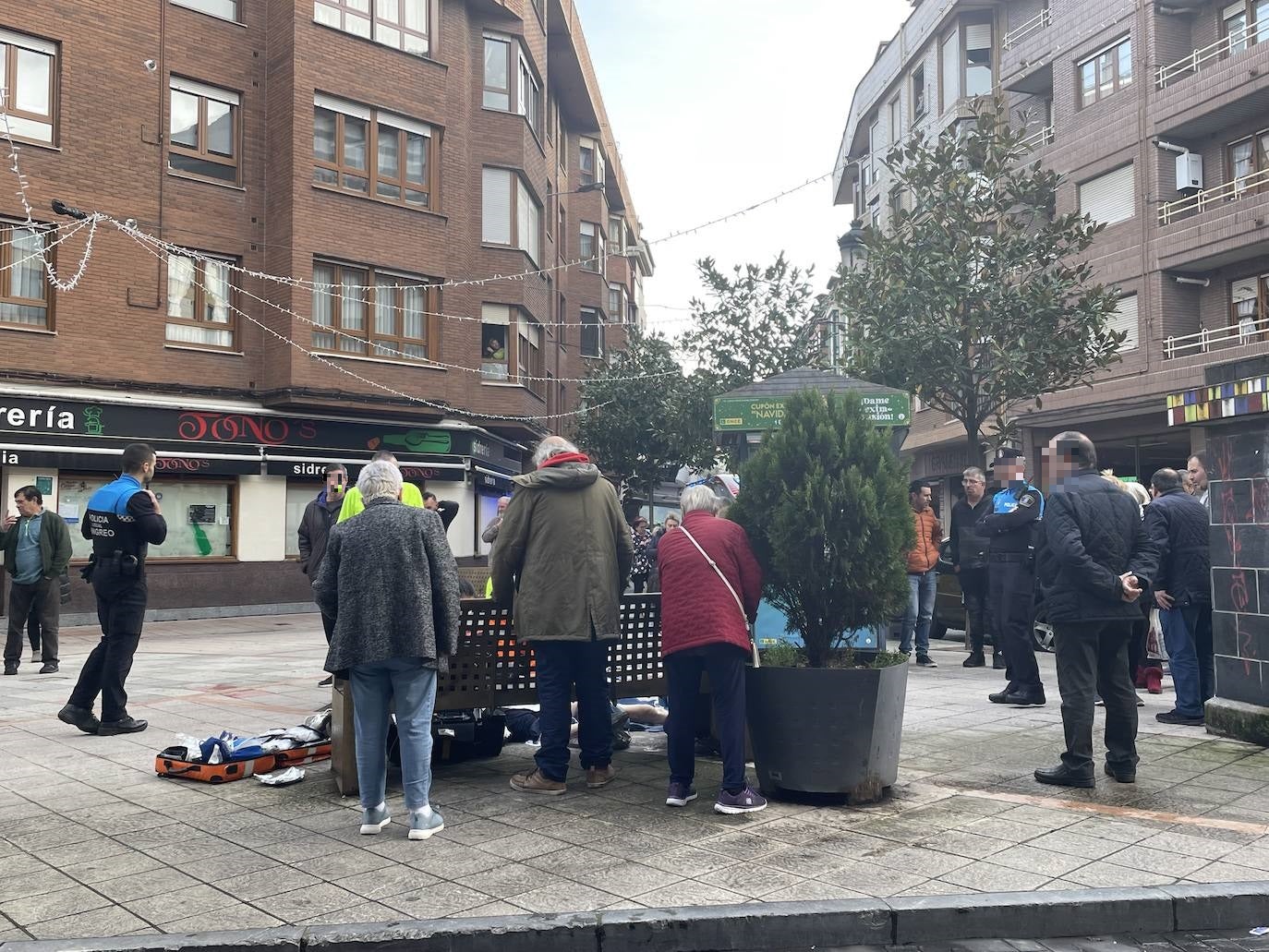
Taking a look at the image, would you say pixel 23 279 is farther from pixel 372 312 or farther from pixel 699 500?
pixel 699 500

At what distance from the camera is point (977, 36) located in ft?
111

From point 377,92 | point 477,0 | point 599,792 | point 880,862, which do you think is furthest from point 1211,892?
point 477,0

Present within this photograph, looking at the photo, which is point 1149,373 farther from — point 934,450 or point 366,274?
point 366,274

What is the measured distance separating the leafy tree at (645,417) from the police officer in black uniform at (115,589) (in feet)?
80.7

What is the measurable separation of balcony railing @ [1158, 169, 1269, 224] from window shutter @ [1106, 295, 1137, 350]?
183 centimetres

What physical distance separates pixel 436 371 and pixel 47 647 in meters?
13.3

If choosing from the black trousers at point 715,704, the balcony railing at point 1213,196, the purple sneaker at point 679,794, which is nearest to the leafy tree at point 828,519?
the black trousers at point 715,704

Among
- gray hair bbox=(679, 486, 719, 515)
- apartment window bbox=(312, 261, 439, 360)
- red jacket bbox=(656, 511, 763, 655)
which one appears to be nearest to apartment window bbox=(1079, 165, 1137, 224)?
apartment window bbox=(312, 261, 439, 360)

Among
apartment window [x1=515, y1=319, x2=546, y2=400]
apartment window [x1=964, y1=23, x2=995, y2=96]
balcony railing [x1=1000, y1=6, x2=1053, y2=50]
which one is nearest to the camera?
apartment window [x1=515, y1=319, x2=546, y2=400]

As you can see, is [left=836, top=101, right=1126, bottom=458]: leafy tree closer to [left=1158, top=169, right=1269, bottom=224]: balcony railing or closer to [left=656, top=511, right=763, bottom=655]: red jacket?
[left=1158, top=169, right=1269, bottom=224]: balcony railing

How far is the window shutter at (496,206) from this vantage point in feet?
88.3

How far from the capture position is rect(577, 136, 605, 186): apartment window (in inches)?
1645

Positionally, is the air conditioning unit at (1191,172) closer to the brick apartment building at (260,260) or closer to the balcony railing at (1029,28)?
the balcony railing at (1029,28)

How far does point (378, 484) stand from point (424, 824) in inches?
62.0
